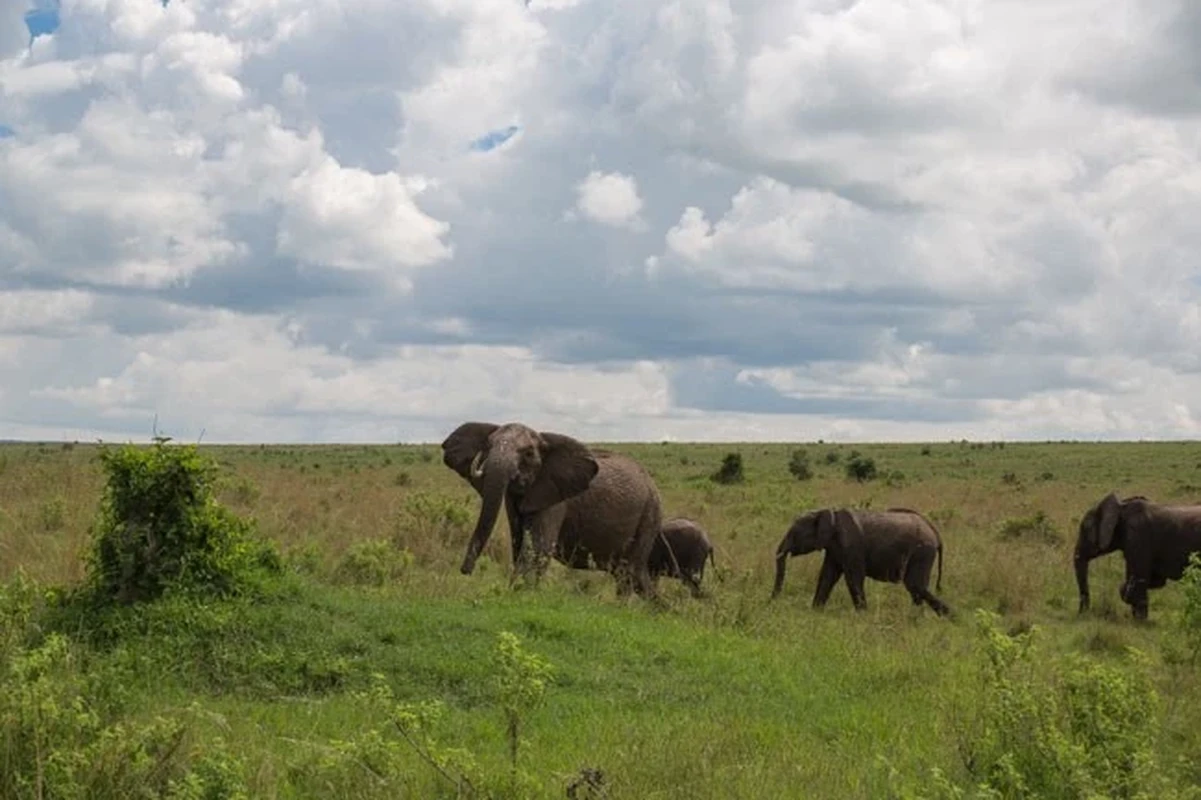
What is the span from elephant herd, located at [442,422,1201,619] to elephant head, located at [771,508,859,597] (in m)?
0.01

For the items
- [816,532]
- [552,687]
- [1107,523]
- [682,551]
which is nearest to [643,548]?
[682,551]

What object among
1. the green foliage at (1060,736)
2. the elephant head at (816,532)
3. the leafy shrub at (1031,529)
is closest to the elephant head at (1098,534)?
the elephant head at (816,532)

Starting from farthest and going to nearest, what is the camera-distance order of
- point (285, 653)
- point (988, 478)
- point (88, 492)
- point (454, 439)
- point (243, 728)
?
point (988, 478) < point (88, 492) < point (454, 439) < point (285, 653) < point (243, 728)

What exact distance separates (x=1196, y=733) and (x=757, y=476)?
4089 cm

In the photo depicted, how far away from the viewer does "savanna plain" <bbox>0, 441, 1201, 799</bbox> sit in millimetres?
6941

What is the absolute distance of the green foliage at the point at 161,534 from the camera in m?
11.4

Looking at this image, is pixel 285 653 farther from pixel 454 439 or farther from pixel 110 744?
pixel 454 439

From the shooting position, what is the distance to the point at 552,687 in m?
10.5

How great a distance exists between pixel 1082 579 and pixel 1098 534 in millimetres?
773

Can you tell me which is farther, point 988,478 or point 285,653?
point 988,478

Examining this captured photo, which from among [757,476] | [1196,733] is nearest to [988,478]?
[757,476]

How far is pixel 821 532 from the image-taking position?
19.0m

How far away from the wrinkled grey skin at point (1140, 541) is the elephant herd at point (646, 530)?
0.05 feet

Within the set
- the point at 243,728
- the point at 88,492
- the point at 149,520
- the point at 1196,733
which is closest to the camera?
the point at 243,728
